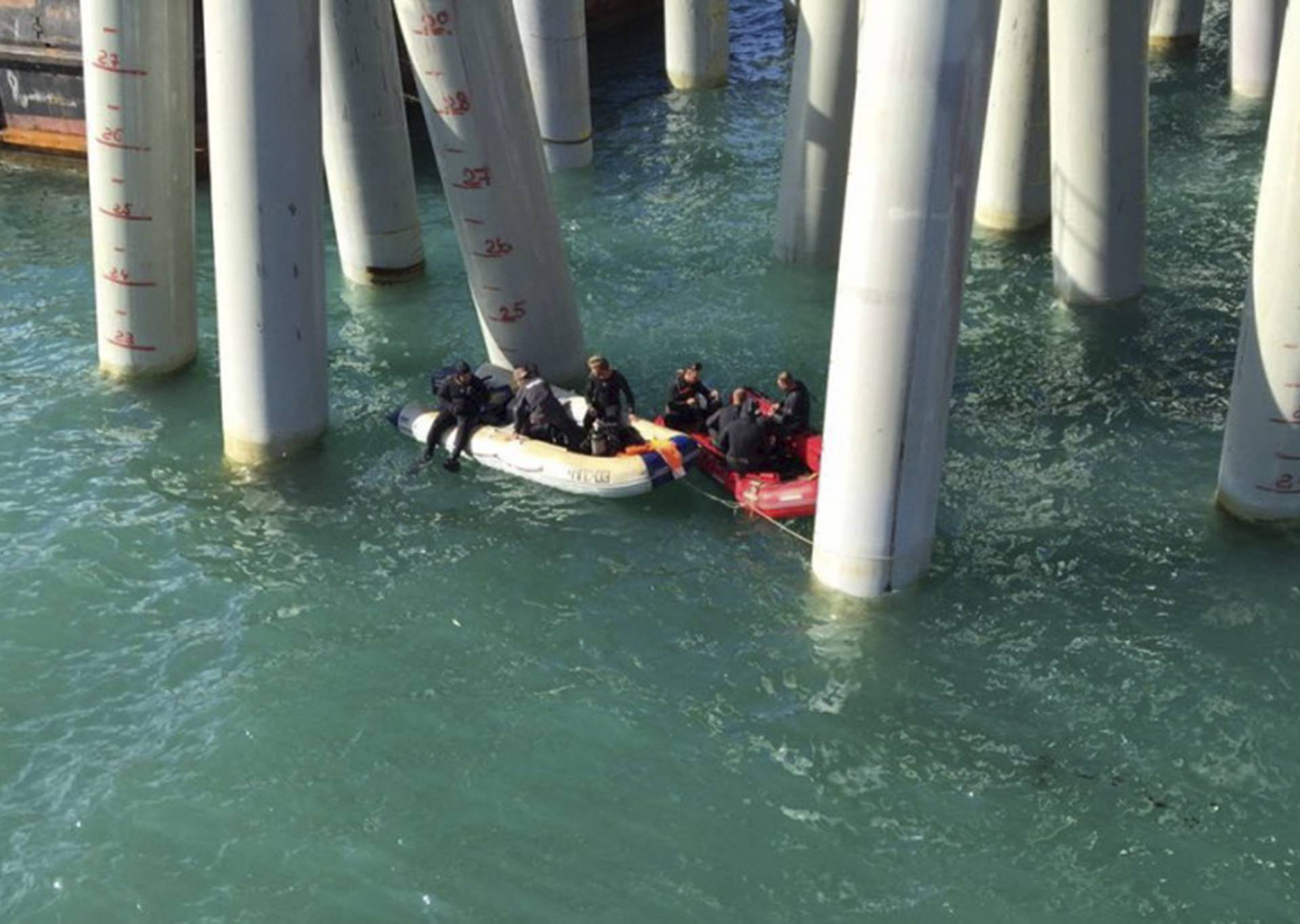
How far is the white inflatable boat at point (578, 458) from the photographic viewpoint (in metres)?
20.1

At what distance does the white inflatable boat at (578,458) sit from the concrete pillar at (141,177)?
153 inches

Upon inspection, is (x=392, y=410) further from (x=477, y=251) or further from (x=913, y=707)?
(x=913, y=707)

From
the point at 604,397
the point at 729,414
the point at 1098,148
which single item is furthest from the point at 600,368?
the point at 1098,148

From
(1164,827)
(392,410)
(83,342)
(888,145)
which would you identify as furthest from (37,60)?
(1164,827)

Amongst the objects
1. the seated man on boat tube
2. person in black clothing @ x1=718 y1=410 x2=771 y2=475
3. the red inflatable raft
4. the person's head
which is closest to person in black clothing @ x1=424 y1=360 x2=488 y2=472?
the seated man on boat tube

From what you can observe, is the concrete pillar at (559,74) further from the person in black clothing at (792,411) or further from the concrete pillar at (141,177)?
the person in black clothing at (792,411)

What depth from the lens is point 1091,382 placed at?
2319 centimetres

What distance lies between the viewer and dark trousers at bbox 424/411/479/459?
21297mm

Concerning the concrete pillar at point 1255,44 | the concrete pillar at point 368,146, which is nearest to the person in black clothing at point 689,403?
the concrete pillar at point 368,146

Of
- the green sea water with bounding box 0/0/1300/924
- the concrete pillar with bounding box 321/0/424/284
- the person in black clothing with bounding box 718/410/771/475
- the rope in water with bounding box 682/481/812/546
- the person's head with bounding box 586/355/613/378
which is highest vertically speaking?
the concrete pillar with bounding box 321/0/424/284

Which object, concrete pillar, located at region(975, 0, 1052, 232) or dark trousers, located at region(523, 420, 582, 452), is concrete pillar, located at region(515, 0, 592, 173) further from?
dark trousers, located at region(523, 420, 582, 452)

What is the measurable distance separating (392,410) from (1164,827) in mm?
11777

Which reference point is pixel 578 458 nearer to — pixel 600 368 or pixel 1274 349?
pixel 600 368

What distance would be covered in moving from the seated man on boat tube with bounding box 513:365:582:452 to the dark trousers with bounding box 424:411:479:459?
2.01ft
